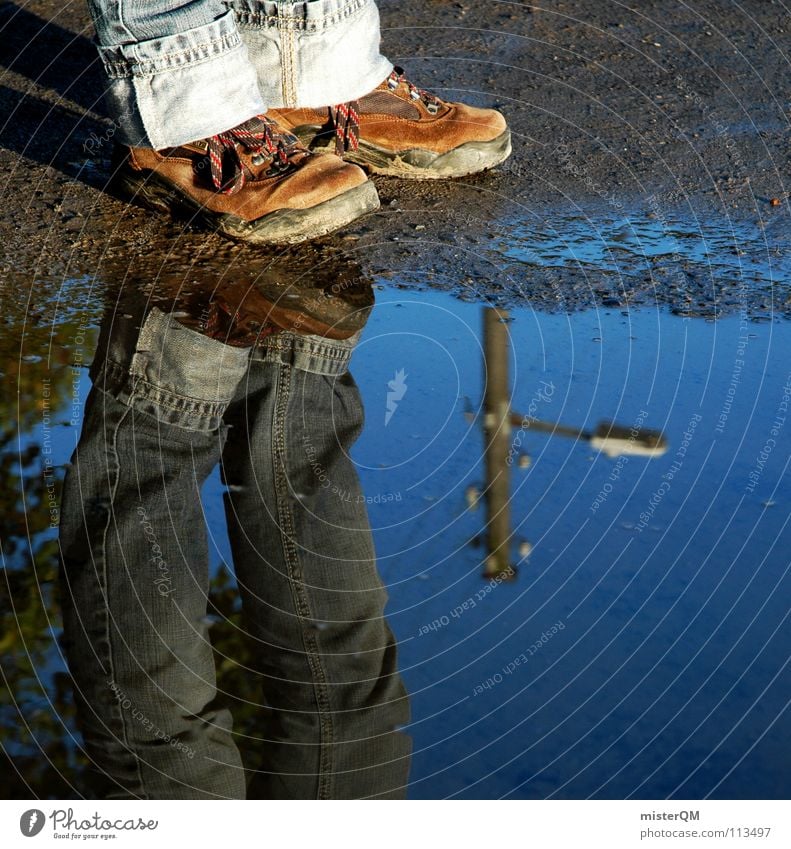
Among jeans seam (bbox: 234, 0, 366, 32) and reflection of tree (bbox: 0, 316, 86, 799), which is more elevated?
jeans seam (bbox: 234, 0, 366, 32)

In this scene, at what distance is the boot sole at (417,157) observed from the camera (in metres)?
3.05

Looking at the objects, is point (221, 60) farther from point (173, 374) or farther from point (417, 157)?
point (173, 374)

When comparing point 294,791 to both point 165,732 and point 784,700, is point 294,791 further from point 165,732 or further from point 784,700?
point 784,700

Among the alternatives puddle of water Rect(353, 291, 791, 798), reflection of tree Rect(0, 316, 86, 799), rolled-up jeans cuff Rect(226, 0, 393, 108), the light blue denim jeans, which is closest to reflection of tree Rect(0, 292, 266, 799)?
reflection of tree Rect(0, 316, 86, 799)

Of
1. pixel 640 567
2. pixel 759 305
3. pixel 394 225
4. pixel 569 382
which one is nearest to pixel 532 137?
pixel 394 225

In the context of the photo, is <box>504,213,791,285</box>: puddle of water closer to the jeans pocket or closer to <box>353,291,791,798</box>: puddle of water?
<box>353,291,791,798</box>: puddle of water

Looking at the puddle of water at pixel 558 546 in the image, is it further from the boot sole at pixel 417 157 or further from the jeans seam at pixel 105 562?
the boot sole at pixel 417 157

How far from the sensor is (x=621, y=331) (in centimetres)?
239

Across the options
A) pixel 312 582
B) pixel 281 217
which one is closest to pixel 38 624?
pixel 312 582

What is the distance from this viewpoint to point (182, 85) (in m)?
2.64

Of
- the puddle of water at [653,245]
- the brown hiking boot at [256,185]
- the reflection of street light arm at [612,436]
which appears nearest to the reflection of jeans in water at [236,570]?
the reflection of street light arm at [612,436]

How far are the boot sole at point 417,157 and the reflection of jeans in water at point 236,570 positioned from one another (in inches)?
34.0

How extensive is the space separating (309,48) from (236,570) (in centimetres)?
153

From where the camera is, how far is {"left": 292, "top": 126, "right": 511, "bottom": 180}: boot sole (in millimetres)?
3055
